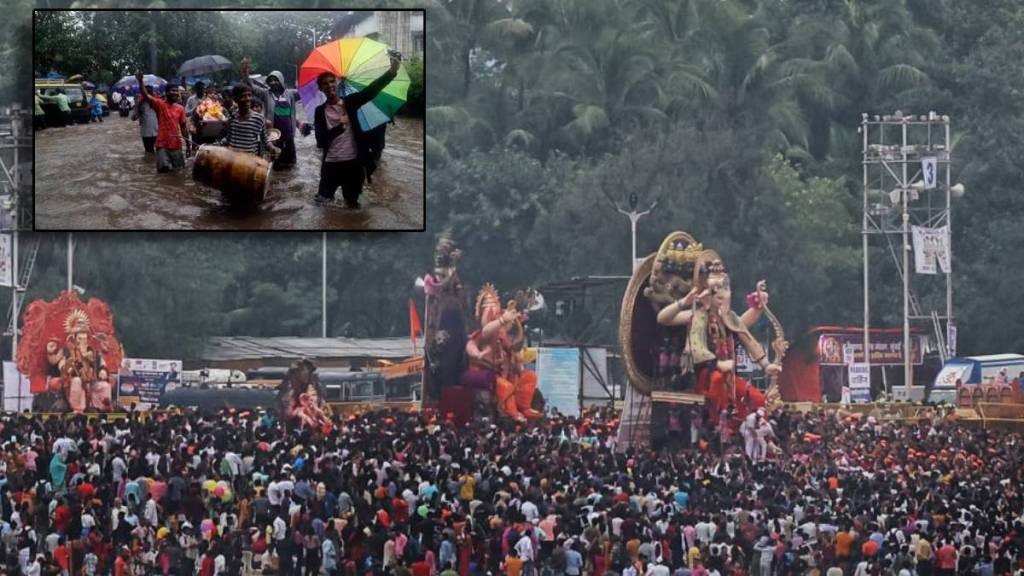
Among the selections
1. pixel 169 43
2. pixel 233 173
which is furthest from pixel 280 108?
pixel 169 43

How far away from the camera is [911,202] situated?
24547 mm

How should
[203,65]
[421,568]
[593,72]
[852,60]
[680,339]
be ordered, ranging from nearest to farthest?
[421,568]
[203,65]
[680,339]
[593,72]
[852,60]

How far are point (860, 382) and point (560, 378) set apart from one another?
334 centimetres

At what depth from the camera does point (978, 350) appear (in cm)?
2455

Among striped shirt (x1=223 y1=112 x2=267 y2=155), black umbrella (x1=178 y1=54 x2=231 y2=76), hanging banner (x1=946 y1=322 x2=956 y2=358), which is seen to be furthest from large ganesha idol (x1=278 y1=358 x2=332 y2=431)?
hanging banner (x1=946 y1=322 x2=956 y2=358)

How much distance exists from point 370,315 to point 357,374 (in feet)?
2.35

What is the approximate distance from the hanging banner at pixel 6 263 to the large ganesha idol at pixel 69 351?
1.15ft

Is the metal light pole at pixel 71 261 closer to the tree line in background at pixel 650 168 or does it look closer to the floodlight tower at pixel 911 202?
the tree line in background at pixel 650 168

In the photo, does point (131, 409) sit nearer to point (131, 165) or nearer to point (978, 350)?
point (131, 165)

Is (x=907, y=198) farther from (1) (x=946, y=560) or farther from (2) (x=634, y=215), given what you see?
(1) (x=946, y=560)

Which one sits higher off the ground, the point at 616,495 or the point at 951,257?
the point at 951,257

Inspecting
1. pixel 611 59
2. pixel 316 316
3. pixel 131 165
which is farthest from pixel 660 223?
pixel 131 165

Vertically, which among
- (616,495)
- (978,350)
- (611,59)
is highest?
(611,59)

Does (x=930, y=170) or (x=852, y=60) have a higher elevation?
(x=852, y=60)
